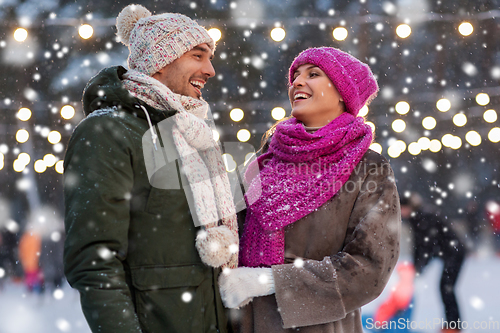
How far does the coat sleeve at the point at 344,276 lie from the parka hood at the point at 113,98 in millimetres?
698

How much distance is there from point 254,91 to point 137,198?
218cm

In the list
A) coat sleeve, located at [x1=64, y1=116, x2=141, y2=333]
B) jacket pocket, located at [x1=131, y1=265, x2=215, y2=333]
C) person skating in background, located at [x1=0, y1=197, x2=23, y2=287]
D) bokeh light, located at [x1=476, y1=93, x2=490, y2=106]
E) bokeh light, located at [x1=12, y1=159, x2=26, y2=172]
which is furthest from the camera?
person skating in background, located at [x1=0, y1=197, x2=23, y2=287]

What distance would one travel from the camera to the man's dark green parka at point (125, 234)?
1119mm

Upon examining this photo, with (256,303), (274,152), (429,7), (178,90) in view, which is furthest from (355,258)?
(429,7)

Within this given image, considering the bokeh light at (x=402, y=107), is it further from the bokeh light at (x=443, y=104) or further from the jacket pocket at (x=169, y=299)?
the jacket pocket at (x=169, y=299)

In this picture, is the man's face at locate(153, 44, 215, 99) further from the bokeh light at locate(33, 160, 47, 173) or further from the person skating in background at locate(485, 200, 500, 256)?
the person skating in background at locate(485, 200, 500, 256)

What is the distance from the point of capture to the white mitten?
4.66 feet

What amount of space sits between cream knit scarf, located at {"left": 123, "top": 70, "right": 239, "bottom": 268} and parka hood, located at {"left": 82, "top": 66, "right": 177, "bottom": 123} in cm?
5

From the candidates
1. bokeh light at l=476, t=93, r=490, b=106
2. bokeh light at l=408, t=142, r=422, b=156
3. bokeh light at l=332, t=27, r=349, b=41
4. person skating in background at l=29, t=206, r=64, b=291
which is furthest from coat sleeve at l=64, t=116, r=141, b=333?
person skating in background at l=29, t=206, r=64, b=291

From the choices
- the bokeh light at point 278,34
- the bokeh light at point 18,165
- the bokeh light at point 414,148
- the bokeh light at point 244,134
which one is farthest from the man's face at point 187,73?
the bokeh light at point 18,165

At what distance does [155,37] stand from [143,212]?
74 cm

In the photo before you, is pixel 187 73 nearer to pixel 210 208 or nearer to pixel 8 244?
pixel 210 208

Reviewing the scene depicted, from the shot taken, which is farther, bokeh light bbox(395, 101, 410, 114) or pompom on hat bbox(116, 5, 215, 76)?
bokeh light bbox(395, 101, 410, 114)

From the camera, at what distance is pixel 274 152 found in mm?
1815
